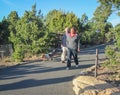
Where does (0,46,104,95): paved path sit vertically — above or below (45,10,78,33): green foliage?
below

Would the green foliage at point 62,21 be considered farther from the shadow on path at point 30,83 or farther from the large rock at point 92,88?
the large rock at point 92,88

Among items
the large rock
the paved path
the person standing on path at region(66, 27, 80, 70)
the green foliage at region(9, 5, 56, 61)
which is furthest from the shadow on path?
the green foliage at region(9, 5, 56, 61)

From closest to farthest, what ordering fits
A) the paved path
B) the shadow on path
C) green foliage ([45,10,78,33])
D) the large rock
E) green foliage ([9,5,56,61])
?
the large rock < the paved path < the shadow on path < green foliage ([9,5,56,61]) < green foliage ([45,10,78,33])

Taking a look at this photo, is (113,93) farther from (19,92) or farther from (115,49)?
(115,49)

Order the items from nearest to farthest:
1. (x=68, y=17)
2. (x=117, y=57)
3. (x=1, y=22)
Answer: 1. (x=117, y=57)
2. (x=1, y=22)
3. (x=68, y=17)

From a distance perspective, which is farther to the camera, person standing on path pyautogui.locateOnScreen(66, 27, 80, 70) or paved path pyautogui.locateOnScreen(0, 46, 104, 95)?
person standing on path pyautogui.locateOnScreen(66, 27, 80, 70)

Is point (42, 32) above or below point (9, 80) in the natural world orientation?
above

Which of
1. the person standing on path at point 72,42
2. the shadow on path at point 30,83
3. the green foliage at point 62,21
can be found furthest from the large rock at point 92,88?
the green foliage at point 62,21

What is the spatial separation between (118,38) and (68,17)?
4218 centimetres

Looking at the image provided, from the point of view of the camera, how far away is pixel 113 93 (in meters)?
10.3

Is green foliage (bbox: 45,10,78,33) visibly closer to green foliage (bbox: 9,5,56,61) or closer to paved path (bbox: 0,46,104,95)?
green foliage (bbox: 9,5,56,61)

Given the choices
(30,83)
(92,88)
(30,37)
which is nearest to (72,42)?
(30,83)

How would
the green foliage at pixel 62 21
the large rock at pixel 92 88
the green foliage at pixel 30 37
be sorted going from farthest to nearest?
1. the green foliage at pixel 62 21
2. the green foliage at pixel 30 37
3. the large rock at pixel 92 88

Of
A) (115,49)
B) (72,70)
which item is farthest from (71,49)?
(115,49)
